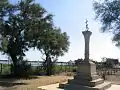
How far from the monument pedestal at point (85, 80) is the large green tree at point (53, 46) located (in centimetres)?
977

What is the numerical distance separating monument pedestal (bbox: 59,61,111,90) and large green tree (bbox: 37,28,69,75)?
9.77m

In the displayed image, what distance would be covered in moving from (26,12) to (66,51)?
8.91m

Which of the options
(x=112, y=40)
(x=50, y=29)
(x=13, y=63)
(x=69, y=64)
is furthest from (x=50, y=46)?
(x=112, y=40)

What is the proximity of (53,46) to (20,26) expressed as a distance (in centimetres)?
533

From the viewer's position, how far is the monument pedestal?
70.2ft

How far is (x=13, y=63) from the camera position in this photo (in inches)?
1240

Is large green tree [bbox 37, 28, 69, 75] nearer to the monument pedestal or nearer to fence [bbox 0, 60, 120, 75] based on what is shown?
fence [bbox 0, 60, 120, 75]

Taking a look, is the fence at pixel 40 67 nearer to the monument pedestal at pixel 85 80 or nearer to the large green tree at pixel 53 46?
the large green tree at pixel 53 46

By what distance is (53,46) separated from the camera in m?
34.4

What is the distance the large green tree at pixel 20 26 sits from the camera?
30.5 m

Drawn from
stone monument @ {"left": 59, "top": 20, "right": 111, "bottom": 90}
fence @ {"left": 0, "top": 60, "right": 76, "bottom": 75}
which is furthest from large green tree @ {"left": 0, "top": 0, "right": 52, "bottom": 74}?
stone monument @ {"left": 59, "top": 20, "right": 111, "bottom": 90}

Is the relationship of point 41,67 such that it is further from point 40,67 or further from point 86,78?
point 86,78

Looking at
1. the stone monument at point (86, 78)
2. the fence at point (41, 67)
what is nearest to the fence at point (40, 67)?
the fence at point (41, 67)

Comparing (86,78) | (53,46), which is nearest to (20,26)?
(53,46)
